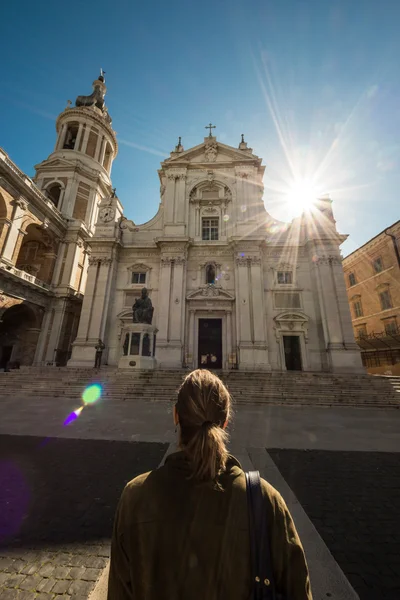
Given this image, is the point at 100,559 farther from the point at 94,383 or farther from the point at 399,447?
the point at 94,383

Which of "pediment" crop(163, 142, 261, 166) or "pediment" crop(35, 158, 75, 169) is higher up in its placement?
"pediment" crop(35, 158, 75, 169)

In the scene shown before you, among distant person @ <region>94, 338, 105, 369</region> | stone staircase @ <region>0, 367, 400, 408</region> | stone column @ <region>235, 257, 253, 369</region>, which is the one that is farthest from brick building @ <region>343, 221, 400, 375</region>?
distant person @ <region>94, 338, 105, 369</region>

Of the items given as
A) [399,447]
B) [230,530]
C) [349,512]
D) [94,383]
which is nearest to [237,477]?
[230,530]

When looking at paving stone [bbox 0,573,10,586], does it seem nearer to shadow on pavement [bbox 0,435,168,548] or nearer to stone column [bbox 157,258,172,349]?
shadow on pavement [bbox 0,435,168,548]

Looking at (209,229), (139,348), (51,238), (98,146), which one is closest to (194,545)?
(139,348)

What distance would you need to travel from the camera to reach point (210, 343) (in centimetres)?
2077

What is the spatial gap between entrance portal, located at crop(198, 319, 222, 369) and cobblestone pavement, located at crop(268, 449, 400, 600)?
14.9 meters

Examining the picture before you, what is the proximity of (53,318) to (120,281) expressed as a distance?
7.62 m

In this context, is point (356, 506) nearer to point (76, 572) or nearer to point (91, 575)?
point (91, 575)

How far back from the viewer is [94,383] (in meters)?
13.5

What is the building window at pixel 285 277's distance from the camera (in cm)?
2162

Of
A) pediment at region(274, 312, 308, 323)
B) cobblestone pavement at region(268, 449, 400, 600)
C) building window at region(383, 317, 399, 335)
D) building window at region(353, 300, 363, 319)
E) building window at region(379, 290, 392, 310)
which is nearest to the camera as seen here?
cobblestone pavement at region(268, 449, 400, 600)

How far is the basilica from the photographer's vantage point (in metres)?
19.3

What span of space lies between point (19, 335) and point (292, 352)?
2360 centimetres
